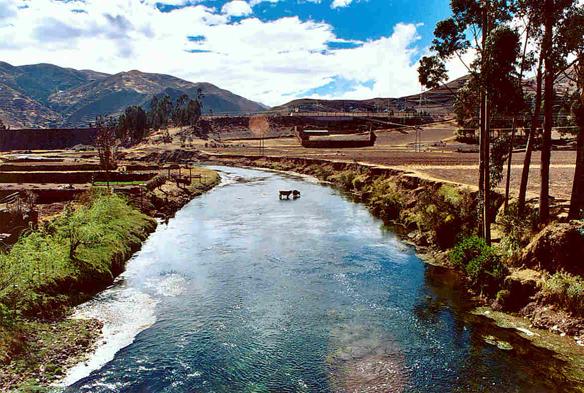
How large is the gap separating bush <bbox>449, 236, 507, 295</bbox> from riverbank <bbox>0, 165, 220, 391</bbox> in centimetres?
2196

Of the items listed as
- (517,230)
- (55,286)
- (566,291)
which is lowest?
(55,286)

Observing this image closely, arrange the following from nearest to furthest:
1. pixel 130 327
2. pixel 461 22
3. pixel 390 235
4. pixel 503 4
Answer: pixel 130 327
pixel 503 4
pixel 461 22
pixel 390 235

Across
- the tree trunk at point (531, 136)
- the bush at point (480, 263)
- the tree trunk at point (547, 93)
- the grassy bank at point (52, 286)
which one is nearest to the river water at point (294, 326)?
the grassy bank at point (52, 286)

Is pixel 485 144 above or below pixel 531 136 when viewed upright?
below

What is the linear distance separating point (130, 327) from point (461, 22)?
29367 millimetres

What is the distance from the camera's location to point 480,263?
2877 centimetres

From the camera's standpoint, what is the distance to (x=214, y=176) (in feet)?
304

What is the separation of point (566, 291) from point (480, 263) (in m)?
6.05

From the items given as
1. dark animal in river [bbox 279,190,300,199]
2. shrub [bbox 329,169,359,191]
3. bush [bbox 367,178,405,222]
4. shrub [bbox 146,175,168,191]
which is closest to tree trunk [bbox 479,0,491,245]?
bush [bbox 367,178,405,222]

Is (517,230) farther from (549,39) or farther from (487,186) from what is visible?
(549,39)

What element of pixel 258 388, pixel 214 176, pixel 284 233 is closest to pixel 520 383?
pixel 258 388

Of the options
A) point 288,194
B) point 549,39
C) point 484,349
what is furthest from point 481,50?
point 288,194

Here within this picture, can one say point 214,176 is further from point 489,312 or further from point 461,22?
point 489,312

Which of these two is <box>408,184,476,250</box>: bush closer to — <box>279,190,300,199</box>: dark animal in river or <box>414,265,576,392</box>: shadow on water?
<box>414,265,576,392</box>: shadow on water
